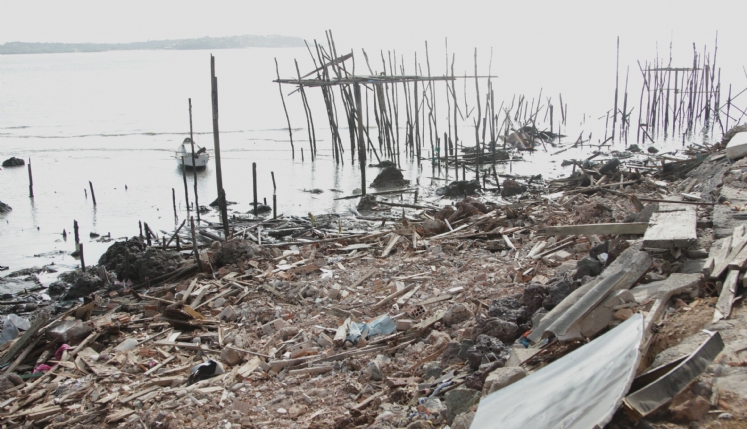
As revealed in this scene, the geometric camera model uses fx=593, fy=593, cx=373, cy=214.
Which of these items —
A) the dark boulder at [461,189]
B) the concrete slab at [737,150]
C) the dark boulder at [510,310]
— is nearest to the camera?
the dark boulder at [510,310]

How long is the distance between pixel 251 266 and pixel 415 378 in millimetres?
5118

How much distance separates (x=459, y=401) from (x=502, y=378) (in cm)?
48

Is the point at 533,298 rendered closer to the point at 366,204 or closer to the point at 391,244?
the point at 391,244

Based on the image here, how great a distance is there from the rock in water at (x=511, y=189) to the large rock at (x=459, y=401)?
1222 cm

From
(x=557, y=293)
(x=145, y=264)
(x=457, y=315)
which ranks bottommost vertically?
(x=145, y=264)

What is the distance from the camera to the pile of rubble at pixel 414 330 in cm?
362

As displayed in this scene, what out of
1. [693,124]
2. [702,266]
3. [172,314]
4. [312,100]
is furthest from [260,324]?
[312,100]

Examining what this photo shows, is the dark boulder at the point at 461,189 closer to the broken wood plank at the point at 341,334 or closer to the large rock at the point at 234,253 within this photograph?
the large rock at the point at 234,253

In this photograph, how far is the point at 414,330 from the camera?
6527mm

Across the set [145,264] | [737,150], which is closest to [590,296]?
[145,264]

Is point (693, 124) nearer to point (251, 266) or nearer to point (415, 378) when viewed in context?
point (251, 266)

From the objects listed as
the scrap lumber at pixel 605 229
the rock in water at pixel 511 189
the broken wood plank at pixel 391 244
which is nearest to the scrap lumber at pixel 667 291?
the scrap lumber at pixel 605 229

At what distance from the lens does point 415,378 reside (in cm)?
543

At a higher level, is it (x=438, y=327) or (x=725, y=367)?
(x=725, y=367)
